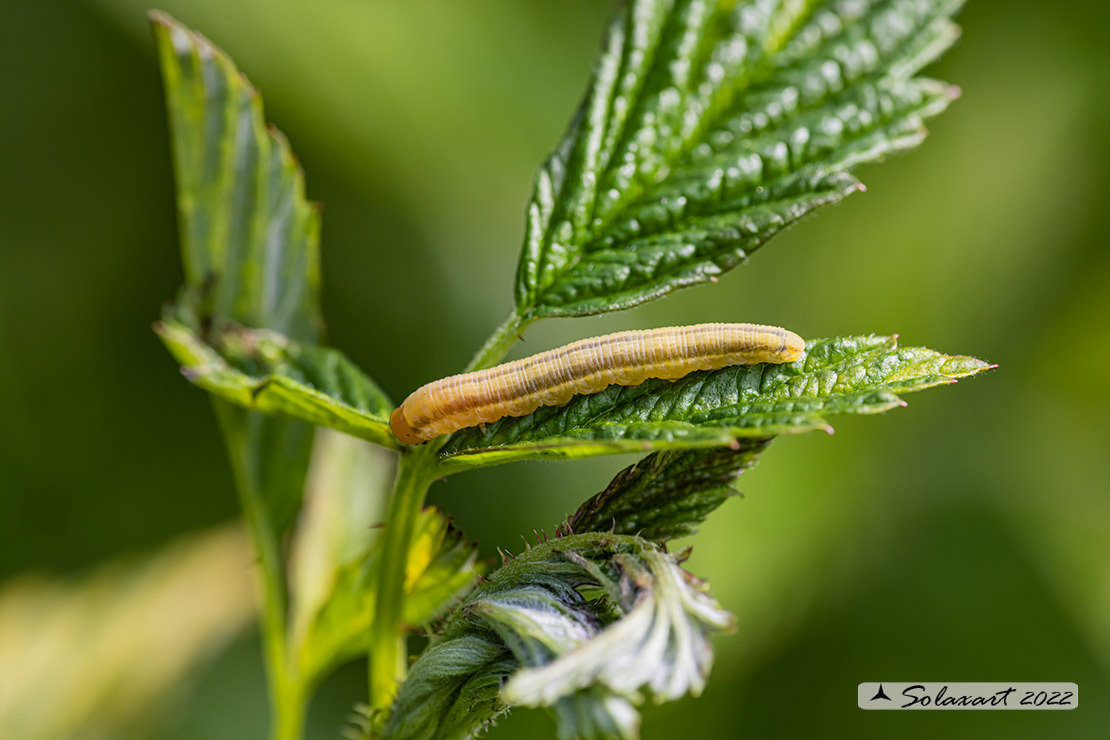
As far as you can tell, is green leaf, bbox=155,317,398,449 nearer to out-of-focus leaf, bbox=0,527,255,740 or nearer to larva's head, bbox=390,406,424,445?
larva's head, bbox=390,406,424,445

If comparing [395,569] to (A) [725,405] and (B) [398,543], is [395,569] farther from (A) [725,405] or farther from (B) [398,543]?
(A) [725,405]

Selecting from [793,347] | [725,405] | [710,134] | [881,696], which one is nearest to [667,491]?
[725,405]

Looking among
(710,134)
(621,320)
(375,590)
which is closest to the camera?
(375,590)

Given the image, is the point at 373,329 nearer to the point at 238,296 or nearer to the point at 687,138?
the point at 238,296

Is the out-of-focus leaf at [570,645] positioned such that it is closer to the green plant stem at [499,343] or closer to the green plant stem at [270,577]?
the green plant stem at [499,343]

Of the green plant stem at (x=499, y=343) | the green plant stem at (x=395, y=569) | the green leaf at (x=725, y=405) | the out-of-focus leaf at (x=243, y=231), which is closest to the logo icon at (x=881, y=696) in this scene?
the green leaf at (x=725, y=405)
